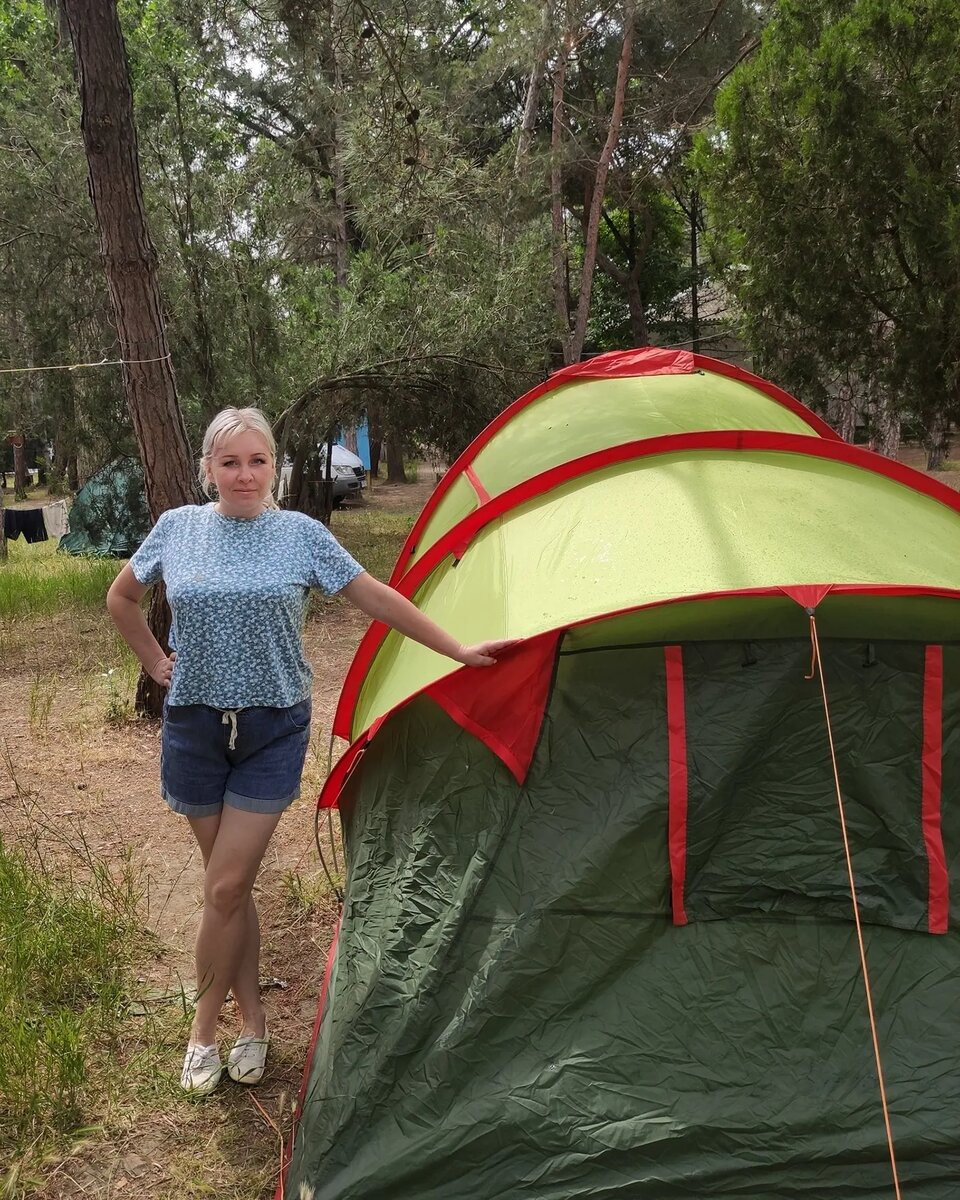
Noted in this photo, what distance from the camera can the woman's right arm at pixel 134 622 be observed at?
2383 millimetres

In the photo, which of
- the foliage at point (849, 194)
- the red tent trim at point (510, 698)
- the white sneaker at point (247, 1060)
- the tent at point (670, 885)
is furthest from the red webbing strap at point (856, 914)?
the foliage at point (849, 194)

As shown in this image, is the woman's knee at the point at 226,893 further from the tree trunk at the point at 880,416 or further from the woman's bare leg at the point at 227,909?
the tree trunk at the point at 880,416

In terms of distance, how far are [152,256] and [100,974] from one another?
12.1 feet

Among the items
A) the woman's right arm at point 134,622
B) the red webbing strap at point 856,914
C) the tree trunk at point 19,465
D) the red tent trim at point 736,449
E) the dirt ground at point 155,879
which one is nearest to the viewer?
the red webbing strap at point 856,914

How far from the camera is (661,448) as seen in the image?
8.92 ft

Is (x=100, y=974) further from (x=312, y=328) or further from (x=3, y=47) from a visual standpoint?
(x=3, y=47)

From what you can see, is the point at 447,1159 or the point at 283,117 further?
the point at 283,117

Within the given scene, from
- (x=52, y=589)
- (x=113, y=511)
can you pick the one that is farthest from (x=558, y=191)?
(x=52, y=589)

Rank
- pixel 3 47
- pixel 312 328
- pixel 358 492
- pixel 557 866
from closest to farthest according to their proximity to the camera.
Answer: pixel 557 866
pixel 312 328
pixel 3 47
pixel 358 492

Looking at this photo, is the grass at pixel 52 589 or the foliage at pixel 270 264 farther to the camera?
the foliage at pixel 270 264

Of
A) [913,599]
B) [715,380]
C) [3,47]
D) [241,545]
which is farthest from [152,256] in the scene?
[3,47]

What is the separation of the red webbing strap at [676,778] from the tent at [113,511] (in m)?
10.4

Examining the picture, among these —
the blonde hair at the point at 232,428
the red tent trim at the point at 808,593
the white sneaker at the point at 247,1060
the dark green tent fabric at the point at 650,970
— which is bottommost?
the white sneaker at the point at 247,1060

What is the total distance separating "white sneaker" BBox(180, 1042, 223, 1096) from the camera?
2447 millimetres
